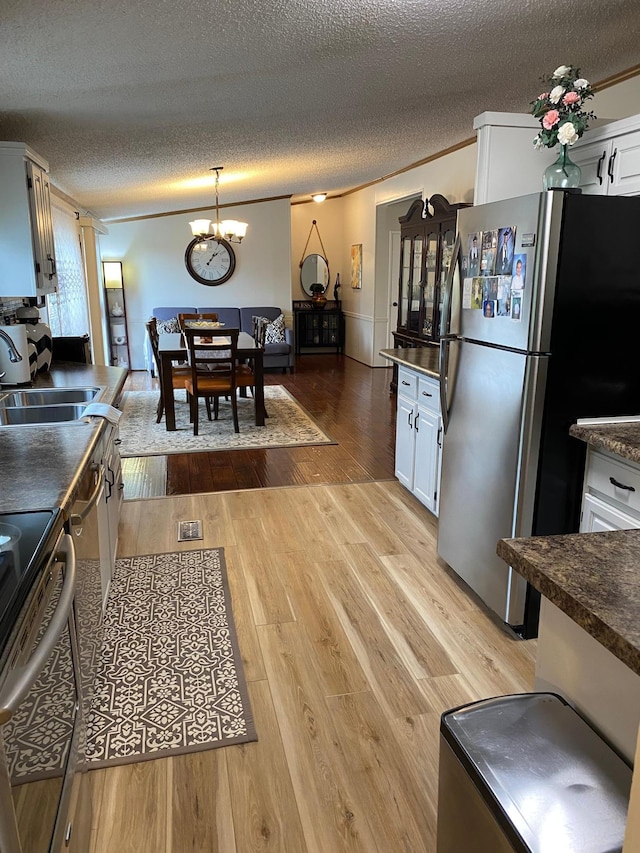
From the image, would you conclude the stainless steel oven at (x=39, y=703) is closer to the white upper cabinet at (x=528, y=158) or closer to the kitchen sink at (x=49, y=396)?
the kitchen sink at (x=49, y=396)

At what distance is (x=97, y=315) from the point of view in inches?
307

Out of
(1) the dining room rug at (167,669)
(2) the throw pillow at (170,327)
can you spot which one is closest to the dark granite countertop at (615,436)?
(1) the dining room rug at (167,669)

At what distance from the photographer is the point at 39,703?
1123 mm

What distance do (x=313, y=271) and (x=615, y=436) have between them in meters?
9.52

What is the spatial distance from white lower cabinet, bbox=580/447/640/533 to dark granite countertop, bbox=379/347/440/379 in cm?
111

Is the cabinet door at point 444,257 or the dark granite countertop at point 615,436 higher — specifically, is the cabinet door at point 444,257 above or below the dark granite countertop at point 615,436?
above

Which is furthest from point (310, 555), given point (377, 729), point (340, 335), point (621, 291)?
point (340, 335)

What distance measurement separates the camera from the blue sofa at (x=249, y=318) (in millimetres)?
9094

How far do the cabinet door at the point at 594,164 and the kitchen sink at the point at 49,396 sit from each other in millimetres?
2526

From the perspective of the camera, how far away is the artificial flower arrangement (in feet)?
7.66

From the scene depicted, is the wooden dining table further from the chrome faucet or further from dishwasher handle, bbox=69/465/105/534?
dishwasher handle, bbox=69/465/105/534

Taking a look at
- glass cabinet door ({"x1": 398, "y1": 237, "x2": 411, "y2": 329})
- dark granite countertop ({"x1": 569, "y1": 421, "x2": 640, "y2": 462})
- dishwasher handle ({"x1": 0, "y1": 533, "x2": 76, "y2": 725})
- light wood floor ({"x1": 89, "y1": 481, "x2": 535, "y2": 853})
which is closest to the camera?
dishwasher handle ({"x1": 0, "y1": 533, "x2": 76, "y2": 725})

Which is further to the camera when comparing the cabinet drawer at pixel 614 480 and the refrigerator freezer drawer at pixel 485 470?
the refrigerator freezer drawer at pixel 485 470

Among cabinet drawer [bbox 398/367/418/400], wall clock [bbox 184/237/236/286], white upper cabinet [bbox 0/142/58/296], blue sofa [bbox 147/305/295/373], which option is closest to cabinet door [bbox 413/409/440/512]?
cabinet drawer [bbox 398/367/418/400]
